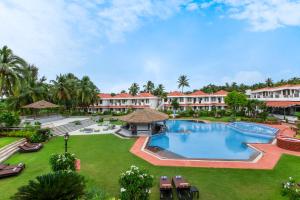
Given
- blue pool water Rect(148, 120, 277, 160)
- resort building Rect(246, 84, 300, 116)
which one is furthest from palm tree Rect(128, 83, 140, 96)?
blue pool water Rect(148, 120, 277, 160)

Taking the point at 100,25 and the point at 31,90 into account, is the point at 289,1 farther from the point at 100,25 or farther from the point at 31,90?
the point at 31,90

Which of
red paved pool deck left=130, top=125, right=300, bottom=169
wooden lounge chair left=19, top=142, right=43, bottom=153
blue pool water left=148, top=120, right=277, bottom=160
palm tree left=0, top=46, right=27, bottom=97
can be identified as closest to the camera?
red paved pool deck left=130, top=125, right=300, bottom=169

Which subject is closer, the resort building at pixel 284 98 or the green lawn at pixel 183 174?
the green lawn at pixel 183 174

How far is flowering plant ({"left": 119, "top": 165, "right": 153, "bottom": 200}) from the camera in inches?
334

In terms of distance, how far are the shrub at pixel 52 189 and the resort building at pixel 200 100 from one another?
57627 millimetres

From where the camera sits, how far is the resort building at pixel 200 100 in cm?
6050

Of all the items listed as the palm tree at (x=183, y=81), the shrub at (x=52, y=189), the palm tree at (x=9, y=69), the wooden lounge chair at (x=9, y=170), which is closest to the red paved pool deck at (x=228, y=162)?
the wooden lounge chair at (x=9, y=170)

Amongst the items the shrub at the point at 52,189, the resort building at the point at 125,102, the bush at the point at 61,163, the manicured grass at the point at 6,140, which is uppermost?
the resort building at the point at 125,102

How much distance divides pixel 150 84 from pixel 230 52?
1918 inches

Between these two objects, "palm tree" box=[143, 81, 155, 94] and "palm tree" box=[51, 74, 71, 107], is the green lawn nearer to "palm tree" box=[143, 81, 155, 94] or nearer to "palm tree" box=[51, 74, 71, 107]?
"palm tree" box=[51, 74, 71, 107]

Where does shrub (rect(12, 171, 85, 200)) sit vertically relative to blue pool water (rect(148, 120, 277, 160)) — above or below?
above

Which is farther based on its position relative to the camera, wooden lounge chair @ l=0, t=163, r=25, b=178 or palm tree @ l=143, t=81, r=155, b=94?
palm tree @ l=143, t=81, r=155, b=94

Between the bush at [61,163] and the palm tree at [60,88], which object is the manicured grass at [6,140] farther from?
the palm tree at [60,88]

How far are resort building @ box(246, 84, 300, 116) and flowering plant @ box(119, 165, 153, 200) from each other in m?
35.3
